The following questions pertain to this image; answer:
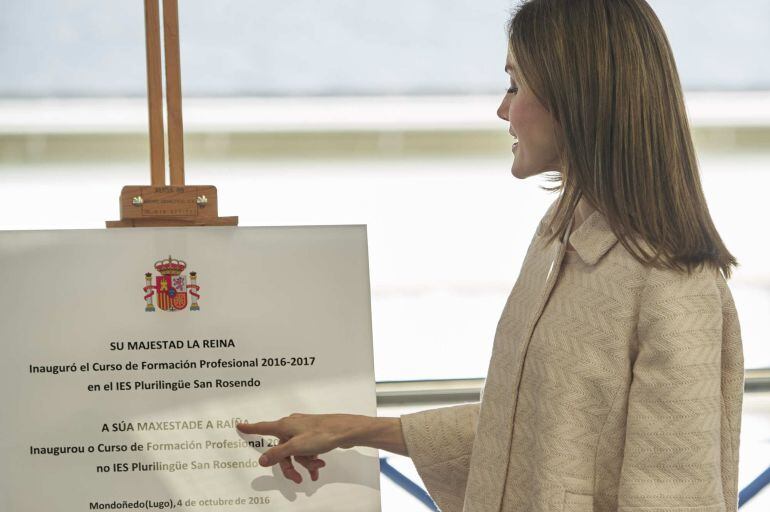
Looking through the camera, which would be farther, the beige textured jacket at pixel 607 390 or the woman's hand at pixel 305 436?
the woman's hand at pixel 305 436

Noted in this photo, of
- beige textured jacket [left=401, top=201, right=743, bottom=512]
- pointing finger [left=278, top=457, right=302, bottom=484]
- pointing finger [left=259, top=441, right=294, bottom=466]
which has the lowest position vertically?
pointing finger [left=278, top=457, right=302, bottom=484]

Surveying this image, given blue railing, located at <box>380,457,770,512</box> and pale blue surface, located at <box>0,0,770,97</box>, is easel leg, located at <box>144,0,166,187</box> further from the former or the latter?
blue railing, located at <box>380,457,770,512</box>

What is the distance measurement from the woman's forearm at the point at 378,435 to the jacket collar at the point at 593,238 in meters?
0.45

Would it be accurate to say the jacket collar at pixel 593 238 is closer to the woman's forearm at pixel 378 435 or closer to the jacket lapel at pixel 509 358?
the jacket lapel at pixel 509 358

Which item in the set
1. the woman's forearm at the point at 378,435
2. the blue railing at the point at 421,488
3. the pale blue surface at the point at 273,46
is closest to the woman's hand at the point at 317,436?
the woman's forearm at the point at 378,435

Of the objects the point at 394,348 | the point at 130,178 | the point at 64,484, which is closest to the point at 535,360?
the point at 64,484

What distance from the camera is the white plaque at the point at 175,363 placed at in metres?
1.48

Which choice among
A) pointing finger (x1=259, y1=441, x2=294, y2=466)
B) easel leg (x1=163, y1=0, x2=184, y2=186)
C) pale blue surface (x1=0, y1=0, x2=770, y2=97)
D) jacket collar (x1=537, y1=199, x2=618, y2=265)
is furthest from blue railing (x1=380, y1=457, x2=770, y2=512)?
jacket collar (x1=537, y1=199, x2=618, y2=265)

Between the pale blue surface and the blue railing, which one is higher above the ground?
the pale blue surface

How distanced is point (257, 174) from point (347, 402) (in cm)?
131

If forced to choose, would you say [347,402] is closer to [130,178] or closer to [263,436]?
[263,436]

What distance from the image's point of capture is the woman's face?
1.12 metres

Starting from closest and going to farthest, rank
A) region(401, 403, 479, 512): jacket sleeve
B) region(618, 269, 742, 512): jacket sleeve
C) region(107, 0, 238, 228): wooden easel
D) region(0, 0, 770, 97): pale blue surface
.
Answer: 1. region(618, 269, 742, 512): jacket sleeve
2. region(401, 403, 479, 512): jacket sleeve
3. region(107, 0, 238, 228): wooden easel
4. region(0, 0, 770, 97): pale blue surface

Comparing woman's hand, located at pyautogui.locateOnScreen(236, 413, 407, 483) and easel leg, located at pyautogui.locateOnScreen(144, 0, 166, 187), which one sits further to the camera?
easel leg, located at pyautogui.locateOnScreen(144, 0, 166, 187)
